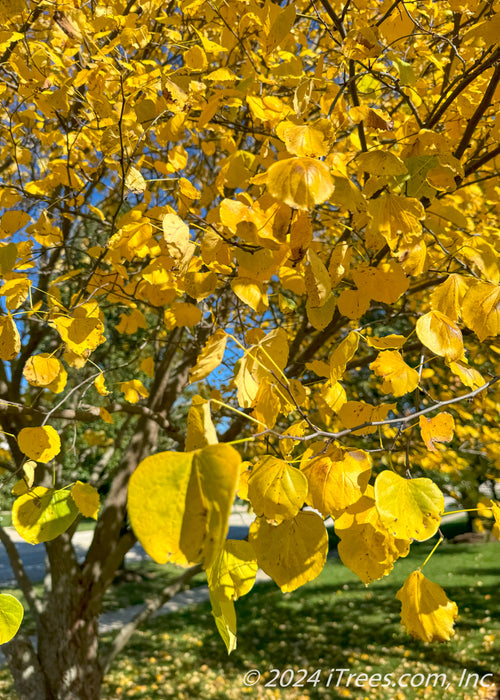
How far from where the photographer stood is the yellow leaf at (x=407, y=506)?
2.65 ft

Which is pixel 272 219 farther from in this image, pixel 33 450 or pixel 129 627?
pixel 129 627

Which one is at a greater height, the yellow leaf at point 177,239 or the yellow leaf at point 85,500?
the yellow leaf at point 177,239

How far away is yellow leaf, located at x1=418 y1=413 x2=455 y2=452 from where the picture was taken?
106 cm

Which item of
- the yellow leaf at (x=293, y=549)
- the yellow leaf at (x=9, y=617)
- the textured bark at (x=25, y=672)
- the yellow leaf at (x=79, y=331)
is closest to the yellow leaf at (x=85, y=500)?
the yellow leaf at (x=9, y=617)

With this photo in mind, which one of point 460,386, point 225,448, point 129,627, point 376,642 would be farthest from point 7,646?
point 376,642

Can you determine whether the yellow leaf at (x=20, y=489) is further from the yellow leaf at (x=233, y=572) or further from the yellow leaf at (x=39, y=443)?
the yellow leaf at (x=233, y=572)

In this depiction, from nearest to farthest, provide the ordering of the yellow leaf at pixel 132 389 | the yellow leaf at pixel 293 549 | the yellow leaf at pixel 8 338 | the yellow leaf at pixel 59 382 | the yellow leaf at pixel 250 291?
the yellow leaf at pixel 293 549, the yellow leaf at pixel 250 291, the yellow leaf at pixel 8 338, the yellow leaf at pixel 59 382, the yellow leaf at pixel 132 389

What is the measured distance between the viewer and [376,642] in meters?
7.05

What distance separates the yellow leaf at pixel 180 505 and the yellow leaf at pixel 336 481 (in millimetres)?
342

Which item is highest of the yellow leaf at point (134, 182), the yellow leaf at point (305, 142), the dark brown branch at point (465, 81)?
the dark brown branch at point (465, 81)

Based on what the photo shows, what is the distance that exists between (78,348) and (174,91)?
A: 0.74 meters

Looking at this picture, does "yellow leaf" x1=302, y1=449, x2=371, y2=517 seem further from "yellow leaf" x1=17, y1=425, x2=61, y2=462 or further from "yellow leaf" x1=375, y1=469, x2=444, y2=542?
"yellow leaf" x1=17, y1=425, x2=61, y2=462

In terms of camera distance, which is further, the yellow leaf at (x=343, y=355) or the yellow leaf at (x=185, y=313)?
the yellow leaf at (x=185, y=313)

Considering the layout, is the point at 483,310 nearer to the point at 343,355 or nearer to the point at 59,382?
the point at 343,355
